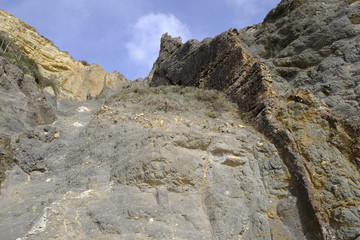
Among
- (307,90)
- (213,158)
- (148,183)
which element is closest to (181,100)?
(213,158)

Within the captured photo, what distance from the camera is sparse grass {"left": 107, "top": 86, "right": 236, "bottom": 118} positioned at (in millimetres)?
10047

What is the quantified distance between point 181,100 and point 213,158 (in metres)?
3.73

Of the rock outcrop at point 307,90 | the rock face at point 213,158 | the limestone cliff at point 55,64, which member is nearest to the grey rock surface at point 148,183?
the rock face at point 213,158

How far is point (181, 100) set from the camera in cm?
1084

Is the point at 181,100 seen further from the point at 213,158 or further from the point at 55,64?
the point at 55,64

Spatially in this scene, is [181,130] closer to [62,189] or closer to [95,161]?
[95,161]

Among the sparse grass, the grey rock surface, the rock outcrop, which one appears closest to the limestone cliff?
the sparse grass

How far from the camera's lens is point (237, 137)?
8.50 metres

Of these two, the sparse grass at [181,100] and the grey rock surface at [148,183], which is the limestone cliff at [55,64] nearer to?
the sparse grass at [181,100]

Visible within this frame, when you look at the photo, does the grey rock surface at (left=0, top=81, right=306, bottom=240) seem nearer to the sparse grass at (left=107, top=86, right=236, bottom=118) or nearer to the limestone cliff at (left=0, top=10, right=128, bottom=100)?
the sparse grass at (left=107, top=86, right=236, bottom=118)

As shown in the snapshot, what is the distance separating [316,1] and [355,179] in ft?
31.5

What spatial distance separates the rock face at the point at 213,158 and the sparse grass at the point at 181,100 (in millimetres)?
69

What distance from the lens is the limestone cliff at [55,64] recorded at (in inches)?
1001

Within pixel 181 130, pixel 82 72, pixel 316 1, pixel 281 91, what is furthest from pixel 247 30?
pixel 82 72
